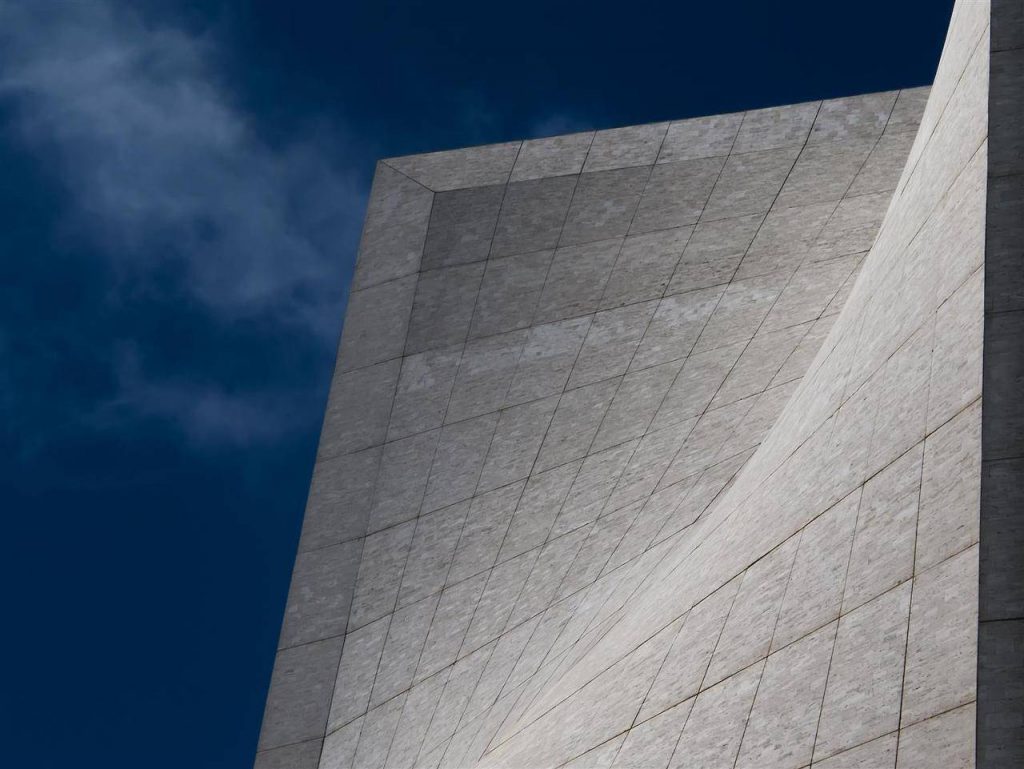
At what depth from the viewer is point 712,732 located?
28.7 ft

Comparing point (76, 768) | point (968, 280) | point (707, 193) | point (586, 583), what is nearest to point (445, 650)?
point (586, 583)

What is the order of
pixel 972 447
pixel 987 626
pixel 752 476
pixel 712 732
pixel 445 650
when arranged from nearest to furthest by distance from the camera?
pixel 987 626 < pixel 972 447 < pixel 712 732 < pixel 752 476 < pixel 445 650

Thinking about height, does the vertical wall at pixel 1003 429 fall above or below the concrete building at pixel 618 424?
below

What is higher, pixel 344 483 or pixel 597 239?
pixel 597 239

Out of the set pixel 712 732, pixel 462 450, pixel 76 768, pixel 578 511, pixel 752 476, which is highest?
pixel 76 768

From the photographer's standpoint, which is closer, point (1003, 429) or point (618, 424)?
point (1003, 429)

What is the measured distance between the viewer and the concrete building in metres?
9.24

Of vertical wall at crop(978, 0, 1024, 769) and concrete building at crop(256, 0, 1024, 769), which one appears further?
concrete building at crop(256, 0, 1024, 769)

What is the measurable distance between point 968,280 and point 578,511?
7.75m

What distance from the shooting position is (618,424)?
49.9ft

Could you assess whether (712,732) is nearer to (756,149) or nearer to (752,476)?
(752,476)

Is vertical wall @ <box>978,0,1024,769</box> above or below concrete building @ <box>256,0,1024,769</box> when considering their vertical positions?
below

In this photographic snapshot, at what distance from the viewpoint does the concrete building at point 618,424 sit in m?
9.24

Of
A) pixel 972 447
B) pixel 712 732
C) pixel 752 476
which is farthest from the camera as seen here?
pixel 752 476
